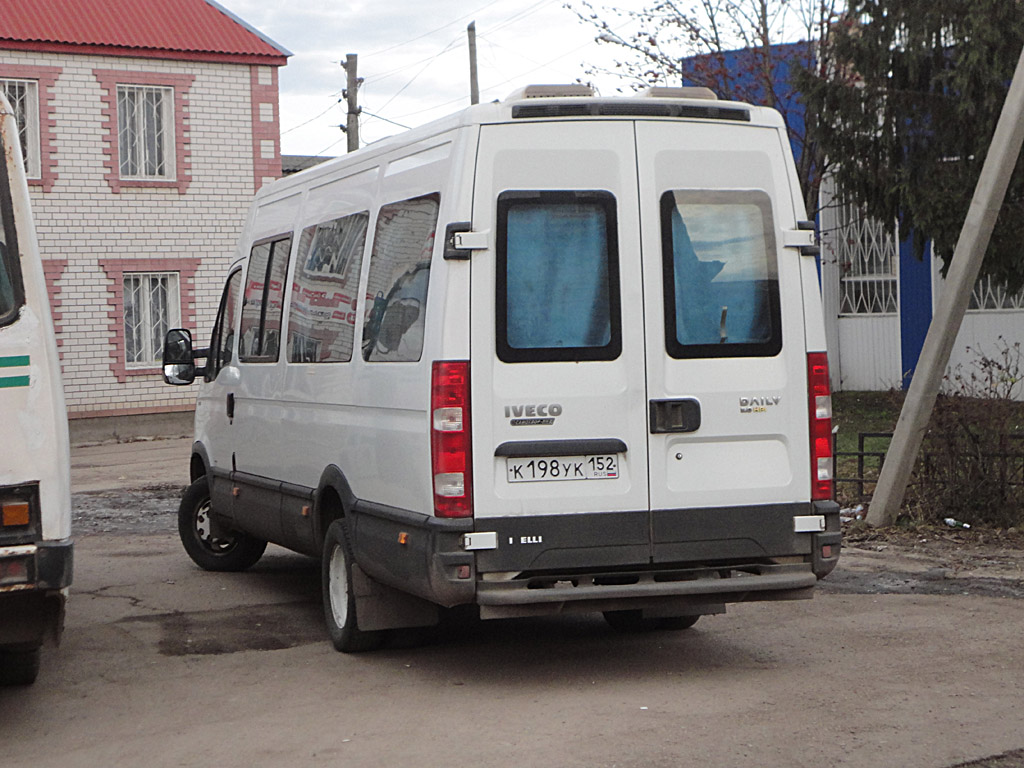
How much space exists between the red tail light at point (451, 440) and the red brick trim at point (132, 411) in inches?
713

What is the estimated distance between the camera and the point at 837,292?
2953cm

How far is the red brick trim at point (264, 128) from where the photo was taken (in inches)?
1019

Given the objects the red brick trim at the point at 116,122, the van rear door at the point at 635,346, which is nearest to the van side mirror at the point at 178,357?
the van rear door at the point at 635,346

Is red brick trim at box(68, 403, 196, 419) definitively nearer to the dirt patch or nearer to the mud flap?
the dirt patch

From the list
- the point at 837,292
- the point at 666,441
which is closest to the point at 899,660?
the point at 666,441

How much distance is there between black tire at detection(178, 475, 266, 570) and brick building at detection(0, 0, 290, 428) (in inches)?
543

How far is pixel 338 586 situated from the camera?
25.7ft

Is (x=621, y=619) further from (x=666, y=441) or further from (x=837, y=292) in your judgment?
(x=837, y=292)

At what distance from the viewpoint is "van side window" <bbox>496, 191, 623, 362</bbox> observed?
21.9 ft

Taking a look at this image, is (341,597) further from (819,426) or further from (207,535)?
(207,535)

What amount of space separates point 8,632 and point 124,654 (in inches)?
72.6

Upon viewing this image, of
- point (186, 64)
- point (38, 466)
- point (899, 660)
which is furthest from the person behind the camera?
A: point (186, 64)

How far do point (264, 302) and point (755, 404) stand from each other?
3570 mm

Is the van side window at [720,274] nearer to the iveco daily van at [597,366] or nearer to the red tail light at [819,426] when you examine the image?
the iveco daily van at [597,366]
